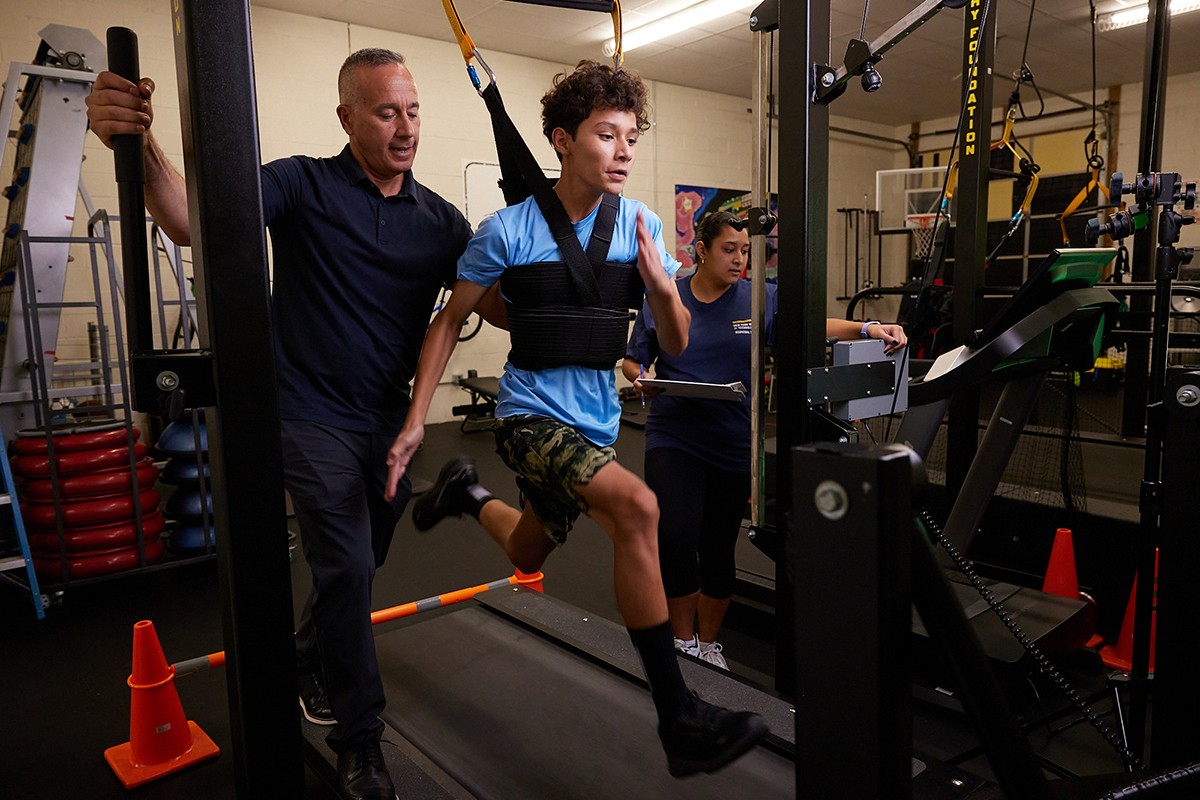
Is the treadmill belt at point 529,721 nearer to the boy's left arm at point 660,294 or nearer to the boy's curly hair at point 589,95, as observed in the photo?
the boy's left arm at point 660,294

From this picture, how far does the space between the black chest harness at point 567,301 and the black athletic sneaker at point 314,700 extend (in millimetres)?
1193

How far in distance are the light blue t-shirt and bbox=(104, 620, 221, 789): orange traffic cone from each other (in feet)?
4.27

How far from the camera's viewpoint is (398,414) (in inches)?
86.7

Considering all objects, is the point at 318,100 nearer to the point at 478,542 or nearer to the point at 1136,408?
the point at 478,542

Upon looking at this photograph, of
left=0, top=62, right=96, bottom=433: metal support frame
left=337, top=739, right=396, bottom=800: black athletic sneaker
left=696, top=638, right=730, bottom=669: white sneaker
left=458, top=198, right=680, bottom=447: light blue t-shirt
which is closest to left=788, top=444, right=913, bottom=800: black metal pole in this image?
left=458, top=198, right=680, bottom=447: light blue t-shirt

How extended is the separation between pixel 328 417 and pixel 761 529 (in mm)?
1218

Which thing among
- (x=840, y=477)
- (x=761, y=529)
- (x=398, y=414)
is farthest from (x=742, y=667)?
(x=840, y=477)

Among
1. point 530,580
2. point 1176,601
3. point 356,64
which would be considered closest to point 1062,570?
point 1176,601

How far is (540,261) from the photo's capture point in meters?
1.99

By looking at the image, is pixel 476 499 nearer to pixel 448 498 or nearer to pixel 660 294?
pixel 448 498

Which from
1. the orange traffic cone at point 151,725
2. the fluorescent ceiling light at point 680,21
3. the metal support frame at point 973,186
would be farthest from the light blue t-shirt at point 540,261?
the fluorescent ceiling light at point 680,21

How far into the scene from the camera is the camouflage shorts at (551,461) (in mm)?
1820

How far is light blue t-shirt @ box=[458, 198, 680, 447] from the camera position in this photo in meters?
1.99

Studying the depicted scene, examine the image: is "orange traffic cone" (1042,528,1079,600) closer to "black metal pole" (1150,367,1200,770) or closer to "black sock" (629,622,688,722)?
"black metal pole" (1150,367,1200,770)
